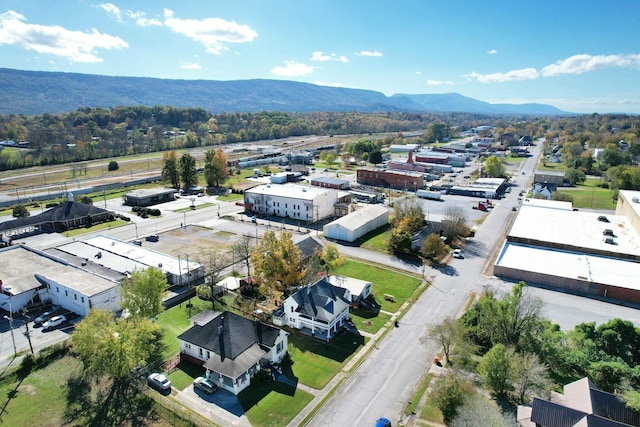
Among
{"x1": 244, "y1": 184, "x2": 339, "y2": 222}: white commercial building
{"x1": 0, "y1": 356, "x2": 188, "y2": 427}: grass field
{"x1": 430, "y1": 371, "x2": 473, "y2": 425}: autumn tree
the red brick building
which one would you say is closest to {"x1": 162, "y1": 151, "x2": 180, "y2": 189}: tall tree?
{"x1": 244, "y1": 184, "x2": 339, "y2": 222}: white commercial building

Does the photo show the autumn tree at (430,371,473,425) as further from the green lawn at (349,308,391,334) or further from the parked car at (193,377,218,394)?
the parked car at (193,377,218,394)

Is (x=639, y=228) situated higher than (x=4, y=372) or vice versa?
(x=639, y=228)

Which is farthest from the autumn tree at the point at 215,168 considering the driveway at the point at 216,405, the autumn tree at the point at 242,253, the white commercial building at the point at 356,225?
the driveway at the point at 216,405

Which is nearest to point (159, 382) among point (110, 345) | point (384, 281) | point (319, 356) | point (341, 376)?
point (110, 345)

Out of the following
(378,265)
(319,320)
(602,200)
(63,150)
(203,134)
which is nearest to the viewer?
(319,320)

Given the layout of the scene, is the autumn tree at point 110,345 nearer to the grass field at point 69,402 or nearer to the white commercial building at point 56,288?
the grass field at point 69,402

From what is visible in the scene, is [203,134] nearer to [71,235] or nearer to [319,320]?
[71,235]

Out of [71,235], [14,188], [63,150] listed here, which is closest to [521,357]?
[71,235]
